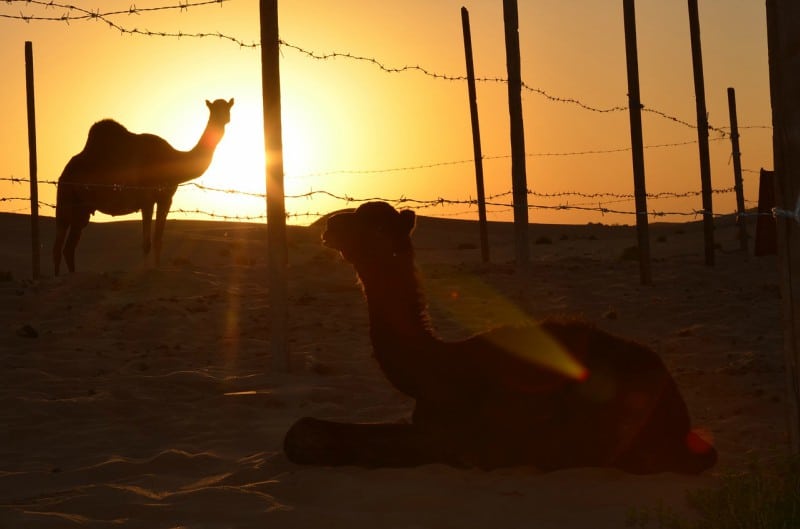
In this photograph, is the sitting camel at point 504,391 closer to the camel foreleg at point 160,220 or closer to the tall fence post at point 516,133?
the tall fence post at point 516,133

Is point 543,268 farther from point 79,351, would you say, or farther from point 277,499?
point 277,499

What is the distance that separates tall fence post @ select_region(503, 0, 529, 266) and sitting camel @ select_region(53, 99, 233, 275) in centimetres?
972

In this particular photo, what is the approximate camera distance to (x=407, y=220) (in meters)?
5.24

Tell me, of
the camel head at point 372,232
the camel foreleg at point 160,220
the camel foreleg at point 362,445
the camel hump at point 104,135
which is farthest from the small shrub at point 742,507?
the camel hump at point 104,135

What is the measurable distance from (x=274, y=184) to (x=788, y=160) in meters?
5.51

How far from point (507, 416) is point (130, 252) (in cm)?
3903

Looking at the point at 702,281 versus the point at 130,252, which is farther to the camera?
the point at 130,252

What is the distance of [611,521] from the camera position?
14.6ft

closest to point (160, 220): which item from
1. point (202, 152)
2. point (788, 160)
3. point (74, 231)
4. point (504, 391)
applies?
point (202, 152)

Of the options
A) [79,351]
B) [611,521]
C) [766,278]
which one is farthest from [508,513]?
[766,278]

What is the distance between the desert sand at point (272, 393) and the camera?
4.79 meters

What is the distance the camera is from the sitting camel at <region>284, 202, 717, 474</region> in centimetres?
518

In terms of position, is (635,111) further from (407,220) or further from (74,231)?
(407,220)

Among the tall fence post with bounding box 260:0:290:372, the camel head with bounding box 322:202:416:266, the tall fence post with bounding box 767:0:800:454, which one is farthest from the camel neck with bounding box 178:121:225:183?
the tall fence post with bounding box 767:0:800:454
